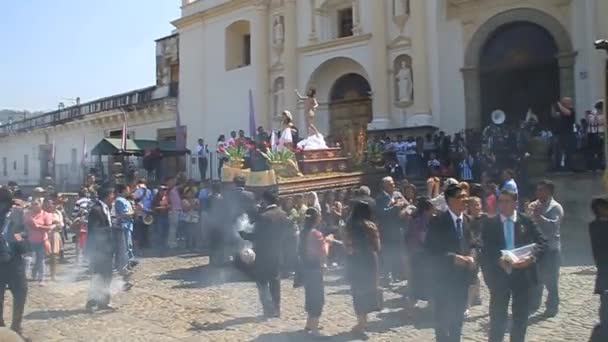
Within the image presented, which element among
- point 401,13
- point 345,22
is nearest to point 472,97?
point 401,13

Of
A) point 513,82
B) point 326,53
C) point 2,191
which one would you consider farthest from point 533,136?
point 2,191

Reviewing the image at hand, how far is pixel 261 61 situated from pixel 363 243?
18815mm

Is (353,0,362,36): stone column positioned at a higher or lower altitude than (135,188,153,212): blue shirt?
higher

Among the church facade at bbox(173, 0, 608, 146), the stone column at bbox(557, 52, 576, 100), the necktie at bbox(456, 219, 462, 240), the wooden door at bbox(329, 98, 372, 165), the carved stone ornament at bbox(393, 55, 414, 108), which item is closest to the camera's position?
the necktie at bbox(456, 219, 462, 240)

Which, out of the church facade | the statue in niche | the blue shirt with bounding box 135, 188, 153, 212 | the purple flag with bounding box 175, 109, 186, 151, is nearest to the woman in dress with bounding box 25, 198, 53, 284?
the blue shirt with bounding box 135, 188, 153, 212

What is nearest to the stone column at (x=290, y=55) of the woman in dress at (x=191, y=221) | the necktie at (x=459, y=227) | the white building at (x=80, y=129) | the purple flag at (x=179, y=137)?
the purple flag at (x=179, y=137)

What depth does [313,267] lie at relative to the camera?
7121mm

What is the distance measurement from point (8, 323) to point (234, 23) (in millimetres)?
20214

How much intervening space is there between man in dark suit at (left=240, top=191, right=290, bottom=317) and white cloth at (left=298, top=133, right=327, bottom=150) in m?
6.92

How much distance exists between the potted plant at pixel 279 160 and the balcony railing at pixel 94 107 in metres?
15.1

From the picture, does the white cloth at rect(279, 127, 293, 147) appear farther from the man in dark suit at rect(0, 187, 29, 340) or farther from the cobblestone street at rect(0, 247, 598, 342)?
the man in dark suit at rect(0, 187, 29, 340)

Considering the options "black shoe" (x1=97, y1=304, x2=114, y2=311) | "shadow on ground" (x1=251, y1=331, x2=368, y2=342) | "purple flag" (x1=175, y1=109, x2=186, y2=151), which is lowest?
"shadow on ground" (x1=251, y1=331, x2=368, y2=342)

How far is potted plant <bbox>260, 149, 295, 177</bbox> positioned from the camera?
13664 mm

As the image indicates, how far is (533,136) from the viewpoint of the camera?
48.9ft
